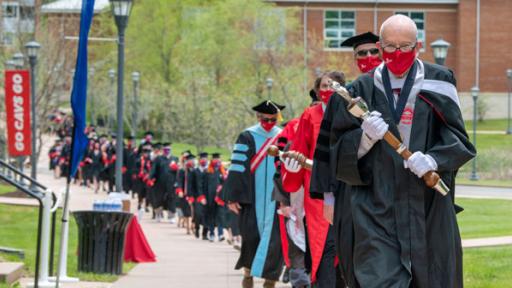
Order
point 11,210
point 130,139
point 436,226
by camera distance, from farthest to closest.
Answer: point 130,139 < point 11,210 < point 436,226

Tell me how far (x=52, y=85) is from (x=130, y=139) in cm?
534

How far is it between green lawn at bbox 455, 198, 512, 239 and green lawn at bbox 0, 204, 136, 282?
7022 mm

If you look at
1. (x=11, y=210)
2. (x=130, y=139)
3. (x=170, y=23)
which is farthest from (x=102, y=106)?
(x=11, y=210)

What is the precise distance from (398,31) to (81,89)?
6.17 metres

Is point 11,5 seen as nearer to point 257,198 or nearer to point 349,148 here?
point 257,198

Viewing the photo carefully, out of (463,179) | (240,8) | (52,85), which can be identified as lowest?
(463,179)

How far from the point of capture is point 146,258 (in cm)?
1977

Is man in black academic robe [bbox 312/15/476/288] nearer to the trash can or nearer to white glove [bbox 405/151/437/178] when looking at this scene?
white glove [bbox 405/151/437/178]

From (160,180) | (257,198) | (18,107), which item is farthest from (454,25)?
(257,198)

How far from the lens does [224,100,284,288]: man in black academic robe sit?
13.6 metres

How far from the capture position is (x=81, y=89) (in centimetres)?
1332

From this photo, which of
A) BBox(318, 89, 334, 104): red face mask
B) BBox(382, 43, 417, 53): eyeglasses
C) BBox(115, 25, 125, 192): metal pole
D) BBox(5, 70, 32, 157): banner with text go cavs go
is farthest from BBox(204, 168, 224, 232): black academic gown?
BBox(382, 43, 417, 53): eyeglasses

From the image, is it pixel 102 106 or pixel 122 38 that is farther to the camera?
pixel 102 106

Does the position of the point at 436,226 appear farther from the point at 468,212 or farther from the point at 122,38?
the point at 468,212
